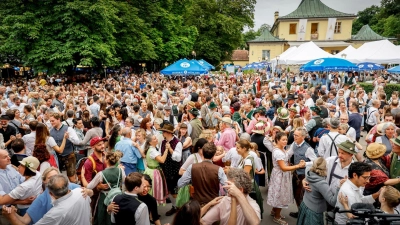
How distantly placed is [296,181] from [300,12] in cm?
4511

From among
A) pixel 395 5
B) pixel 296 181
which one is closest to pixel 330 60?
pixel 296 181

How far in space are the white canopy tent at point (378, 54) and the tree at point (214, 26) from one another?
78.7 feet

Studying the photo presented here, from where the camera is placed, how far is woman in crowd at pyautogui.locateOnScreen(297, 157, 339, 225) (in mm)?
3133

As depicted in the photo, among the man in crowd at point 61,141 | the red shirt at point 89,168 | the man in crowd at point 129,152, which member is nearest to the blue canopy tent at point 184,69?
the man in crowd at point 61,141

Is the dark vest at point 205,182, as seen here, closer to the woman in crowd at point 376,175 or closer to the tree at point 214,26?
the woman in crowd at point 376,175

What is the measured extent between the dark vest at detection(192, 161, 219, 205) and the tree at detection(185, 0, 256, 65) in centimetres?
3723

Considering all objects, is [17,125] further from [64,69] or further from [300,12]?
[300,12]

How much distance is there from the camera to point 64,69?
63.2 ft

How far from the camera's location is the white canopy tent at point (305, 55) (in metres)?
14.8

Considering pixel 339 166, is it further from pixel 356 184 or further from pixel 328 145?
pixel 328 145

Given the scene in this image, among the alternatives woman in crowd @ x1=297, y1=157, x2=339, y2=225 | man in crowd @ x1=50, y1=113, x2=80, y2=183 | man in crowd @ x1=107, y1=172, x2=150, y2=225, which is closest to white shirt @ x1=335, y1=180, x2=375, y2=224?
woman in crowd @ x1=297, y1=157, x2=339, y2=225

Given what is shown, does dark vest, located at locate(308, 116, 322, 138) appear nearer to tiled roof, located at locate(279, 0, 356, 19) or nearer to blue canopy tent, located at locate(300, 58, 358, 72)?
blue canopy tent, located at locate(300, 58, 358, 72)

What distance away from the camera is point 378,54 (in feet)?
52.1

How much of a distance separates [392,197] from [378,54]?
53.3ft
